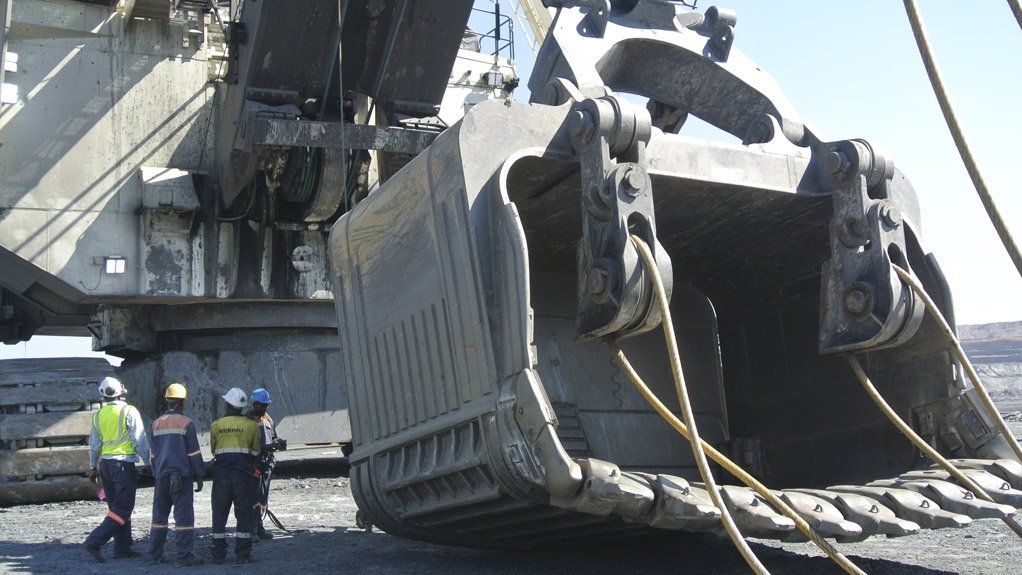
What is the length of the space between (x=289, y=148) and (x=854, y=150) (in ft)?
18.5

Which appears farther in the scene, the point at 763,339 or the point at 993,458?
the point at 763,339

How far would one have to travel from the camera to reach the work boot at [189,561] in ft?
22.7

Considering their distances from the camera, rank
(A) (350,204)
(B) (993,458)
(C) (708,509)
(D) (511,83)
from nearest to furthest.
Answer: (C) (708,509)
(B) (993,458)
(A) (350,204)
(D) (511,83)

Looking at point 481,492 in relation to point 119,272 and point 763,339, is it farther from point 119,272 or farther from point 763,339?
point 119,272

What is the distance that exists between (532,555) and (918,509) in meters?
2.18

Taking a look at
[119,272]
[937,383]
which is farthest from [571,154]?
[119,272]

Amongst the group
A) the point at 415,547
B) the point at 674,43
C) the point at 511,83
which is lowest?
the point at 415,547

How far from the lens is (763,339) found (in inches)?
291

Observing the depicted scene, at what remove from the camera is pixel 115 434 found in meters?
7.62

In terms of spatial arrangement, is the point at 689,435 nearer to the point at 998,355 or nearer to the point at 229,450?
the point at 229,450

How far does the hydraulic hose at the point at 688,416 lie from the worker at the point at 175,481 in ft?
10.2

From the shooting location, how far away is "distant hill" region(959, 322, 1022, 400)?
31.5m

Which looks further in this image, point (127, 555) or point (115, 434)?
point (115, 434)

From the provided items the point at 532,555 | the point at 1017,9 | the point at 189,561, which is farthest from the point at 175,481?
the point at 1017,9
